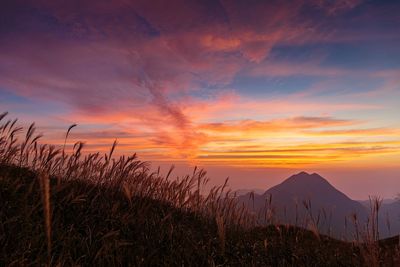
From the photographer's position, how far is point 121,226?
5.36 meters

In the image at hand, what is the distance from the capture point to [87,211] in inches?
212

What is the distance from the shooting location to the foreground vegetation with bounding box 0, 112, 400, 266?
4.07m

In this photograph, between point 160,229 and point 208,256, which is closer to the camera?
point 208,256

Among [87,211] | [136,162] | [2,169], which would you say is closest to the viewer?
[87,211]

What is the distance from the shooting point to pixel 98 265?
4.02 m

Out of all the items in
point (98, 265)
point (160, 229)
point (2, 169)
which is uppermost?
point (2, 169)

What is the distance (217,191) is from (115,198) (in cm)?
267

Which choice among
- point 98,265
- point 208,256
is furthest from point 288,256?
point 98,265

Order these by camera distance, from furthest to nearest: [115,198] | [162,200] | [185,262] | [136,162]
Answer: [162,200] → [136,162] → [115,198] → [185,262]

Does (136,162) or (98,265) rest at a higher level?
(136,162)

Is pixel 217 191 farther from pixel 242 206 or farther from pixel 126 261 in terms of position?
pixel 126 261

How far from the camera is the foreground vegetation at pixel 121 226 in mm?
4070

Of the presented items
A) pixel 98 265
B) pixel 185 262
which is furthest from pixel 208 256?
pixel 98 265

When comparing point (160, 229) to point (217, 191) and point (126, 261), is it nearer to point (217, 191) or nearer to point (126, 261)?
point (126, 261)
